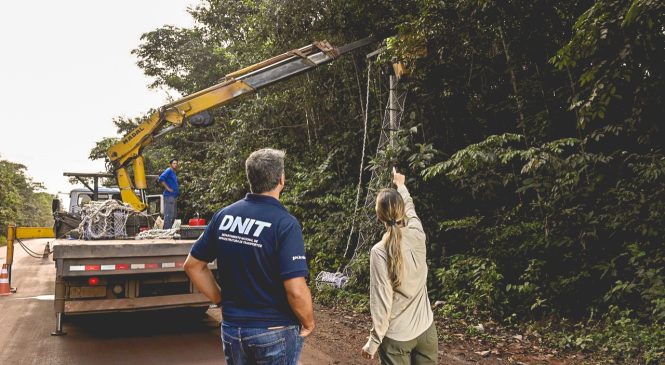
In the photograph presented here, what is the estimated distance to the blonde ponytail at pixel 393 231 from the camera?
3.17 m

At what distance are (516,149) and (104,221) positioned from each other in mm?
6661

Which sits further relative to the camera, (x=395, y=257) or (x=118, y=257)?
(x=118, y=257)

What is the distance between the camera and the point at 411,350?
10.5ft

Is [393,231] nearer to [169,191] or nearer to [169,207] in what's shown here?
[169,191]

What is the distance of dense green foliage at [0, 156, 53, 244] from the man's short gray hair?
43.1 m

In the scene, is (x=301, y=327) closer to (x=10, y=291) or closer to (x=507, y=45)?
(x=507, y=45)

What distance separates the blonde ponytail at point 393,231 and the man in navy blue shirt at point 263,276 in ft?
2.37

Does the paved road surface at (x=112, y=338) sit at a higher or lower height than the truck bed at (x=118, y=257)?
lower

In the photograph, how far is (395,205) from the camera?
10.5 ft

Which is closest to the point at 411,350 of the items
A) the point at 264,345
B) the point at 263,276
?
the point at 264,345

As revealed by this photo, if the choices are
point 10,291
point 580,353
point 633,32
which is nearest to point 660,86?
point 633,32

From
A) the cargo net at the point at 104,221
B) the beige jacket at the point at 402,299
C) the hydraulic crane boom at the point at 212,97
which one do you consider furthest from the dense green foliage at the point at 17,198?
the beige jacket at the point at 402,299

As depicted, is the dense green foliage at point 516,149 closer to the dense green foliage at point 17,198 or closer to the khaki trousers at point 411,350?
the khaki trousers at point 411,350

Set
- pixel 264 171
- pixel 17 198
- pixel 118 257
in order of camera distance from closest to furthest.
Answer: pixel 264 171, pixel 118 257, pixel 17 198
